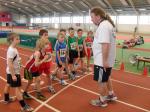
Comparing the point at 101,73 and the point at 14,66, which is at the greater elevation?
the point at 14,66

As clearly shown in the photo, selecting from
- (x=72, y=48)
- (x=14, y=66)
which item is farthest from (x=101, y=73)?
(x=72, y=48)

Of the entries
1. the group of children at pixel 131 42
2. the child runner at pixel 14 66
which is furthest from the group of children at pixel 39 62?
the group of children at pixel 131 42

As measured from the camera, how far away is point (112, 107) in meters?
5.25

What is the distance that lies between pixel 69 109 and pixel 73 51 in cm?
321

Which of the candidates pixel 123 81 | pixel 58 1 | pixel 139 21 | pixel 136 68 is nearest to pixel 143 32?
pixel 139 21

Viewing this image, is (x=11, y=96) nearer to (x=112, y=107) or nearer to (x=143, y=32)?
(x=112, y=107)

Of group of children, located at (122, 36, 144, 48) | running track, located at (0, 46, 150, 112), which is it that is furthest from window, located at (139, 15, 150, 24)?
running track, located at (0, 46, 150, 112)

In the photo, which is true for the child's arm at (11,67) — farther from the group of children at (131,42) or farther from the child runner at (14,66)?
the group of children at (131,42)

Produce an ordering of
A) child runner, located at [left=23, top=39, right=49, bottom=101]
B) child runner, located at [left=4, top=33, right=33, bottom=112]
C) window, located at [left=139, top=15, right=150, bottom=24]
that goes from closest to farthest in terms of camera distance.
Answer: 1. child runner, located at [left=4, top=33, right=33, bottom=112]
2. child runner, located at [left=23, top=39, right=49, bottom=101]
3. window, located at [left=139, top=15, right=150, bottom=24]

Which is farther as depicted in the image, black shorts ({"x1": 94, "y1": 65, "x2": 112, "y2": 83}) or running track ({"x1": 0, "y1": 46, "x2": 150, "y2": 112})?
running track ({"x1": 0, "y1": 46, "x2": 150, "y2": 112})

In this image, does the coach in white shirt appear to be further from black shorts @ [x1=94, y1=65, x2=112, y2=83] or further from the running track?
the running track

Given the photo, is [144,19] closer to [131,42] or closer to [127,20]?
[127,20]

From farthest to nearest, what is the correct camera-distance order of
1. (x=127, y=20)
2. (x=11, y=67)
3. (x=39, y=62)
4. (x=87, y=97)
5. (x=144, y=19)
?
(x=127, y=20), (x=144, y=19), (x=87, y=97), (x=39, y=62), (x=11, y=67)

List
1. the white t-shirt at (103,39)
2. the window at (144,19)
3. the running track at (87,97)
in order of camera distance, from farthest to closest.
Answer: the window at (144,19) < the running track at (87,97) < the white t-shirt at (103,39)
